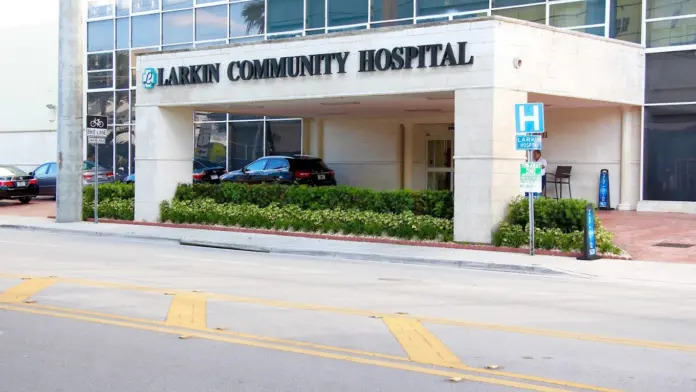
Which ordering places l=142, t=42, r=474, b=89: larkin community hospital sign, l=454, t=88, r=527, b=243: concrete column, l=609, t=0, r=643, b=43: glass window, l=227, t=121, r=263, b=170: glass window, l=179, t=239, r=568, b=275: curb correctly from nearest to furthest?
l=179, t=239, r=568, b=275: curb, l=454, t=88, r=527, b=243: concrete column, l=142, t=42, r=474, b=89: larkin community hospital sign, l=609, t=0, r=643, b=43: glass window, l=227, t=121, r=263, b=170: glass window

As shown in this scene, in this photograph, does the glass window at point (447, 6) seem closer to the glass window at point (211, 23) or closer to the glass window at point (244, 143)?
the glass window at point (244, 143)

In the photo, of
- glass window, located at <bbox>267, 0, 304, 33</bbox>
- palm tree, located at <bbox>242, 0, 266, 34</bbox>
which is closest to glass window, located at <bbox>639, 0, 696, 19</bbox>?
glass window, located at <bbox>267, 0, 304, 33</bbox>

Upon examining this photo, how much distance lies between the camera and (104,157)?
36.0 meters

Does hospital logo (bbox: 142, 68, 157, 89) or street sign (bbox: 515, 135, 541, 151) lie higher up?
hospital logo (bbox: 142, 68, 157, 89)

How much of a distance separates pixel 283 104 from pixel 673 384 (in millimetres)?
17756

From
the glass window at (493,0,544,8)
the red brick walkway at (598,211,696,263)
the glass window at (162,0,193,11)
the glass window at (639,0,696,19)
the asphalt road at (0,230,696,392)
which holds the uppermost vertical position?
the glass window at (162,0,193,11)

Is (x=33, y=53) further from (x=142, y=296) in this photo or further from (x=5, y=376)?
(x=5, y=376)

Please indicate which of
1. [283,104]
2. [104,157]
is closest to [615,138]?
[283,104]

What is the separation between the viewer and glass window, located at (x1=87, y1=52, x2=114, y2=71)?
3562 centimetres

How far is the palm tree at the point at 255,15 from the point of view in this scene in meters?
30.9

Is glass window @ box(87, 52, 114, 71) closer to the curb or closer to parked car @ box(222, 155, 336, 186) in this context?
parked car @ box(222, 155, 336, 186)

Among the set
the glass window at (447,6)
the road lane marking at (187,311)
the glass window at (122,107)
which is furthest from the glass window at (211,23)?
the road lane marking at (187,311)

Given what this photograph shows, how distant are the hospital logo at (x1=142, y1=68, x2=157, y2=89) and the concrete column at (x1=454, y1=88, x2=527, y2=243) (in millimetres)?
10080

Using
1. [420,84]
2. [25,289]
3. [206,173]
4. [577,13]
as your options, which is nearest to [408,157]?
[577,13]
